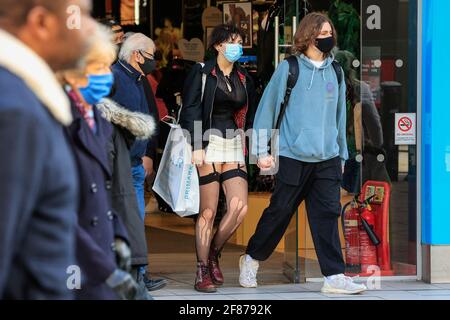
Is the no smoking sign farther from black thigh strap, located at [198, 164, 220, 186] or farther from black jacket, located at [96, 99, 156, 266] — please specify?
black jacket, located at [96, 99, 156, 266]

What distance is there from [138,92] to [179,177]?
28.9 inches

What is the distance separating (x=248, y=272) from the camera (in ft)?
24.3

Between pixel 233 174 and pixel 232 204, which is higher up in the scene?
pixel 233 174

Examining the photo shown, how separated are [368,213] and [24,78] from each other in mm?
5574

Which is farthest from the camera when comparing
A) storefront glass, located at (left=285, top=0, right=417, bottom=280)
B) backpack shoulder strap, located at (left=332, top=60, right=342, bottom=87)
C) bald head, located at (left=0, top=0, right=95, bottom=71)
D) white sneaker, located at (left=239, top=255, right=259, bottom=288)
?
storefront glass, located at (left=285, top=0, right=417, bottom=280)

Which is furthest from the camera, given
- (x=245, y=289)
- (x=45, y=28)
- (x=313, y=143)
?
(x=245, y=289)

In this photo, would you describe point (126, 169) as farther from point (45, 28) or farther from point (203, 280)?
point (203, 280)

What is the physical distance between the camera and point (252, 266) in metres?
7.39

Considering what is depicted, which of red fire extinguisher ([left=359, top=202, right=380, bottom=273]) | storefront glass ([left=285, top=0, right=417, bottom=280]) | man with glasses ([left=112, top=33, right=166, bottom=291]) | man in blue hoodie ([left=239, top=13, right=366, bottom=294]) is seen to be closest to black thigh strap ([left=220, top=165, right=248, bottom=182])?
man in blue hoodie ([left=239, top=13, right=366, bottom=294])

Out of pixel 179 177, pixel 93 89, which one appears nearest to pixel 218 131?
pixel 179 177

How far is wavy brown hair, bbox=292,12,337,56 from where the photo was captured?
7.11m

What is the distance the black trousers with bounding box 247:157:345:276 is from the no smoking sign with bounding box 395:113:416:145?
0.89 metres
